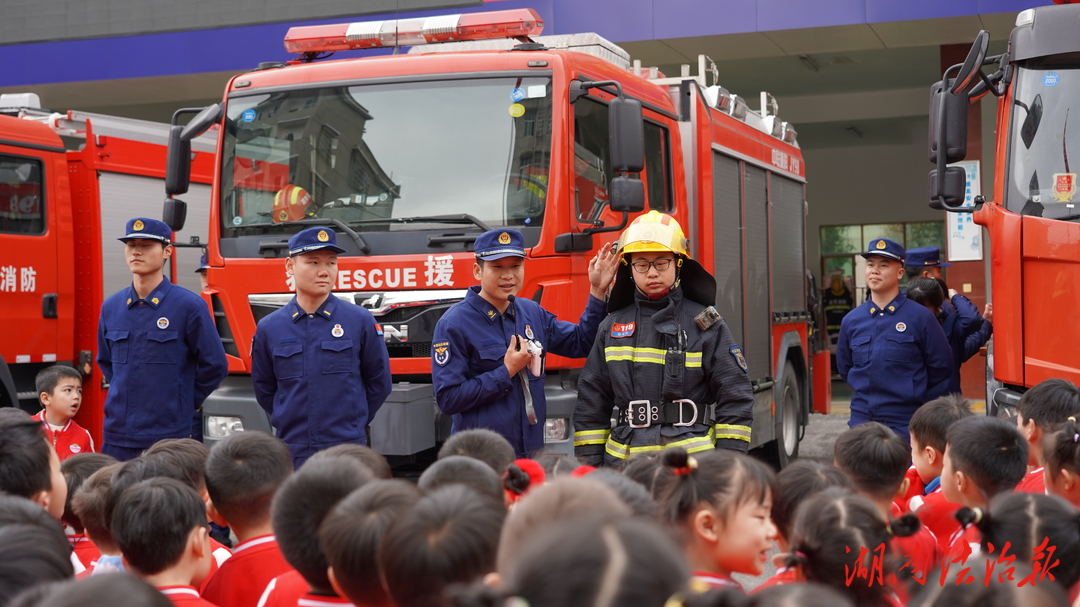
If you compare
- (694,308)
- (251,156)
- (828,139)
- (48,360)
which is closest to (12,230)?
(48,360)

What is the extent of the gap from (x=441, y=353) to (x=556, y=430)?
1.13 m

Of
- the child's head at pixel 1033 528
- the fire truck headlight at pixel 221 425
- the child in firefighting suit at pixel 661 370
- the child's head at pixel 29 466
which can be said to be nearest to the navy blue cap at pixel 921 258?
the child in firefighting suit at pixel 661 370

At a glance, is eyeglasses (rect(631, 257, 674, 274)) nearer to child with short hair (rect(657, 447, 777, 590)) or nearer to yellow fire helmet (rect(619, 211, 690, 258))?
yellow fire helmet (rect(619, 211, 690, 258))

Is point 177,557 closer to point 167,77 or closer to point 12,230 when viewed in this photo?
point 12,230

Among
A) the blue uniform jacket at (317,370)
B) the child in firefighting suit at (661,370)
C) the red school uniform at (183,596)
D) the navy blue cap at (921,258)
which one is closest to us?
the red school uniform at (183,596)

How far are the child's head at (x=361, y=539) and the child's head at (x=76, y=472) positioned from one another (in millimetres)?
1758

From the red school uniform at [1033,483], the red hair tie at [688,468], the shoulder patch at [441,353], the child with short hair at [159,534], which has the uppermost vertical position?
the shoulder patch at [441,353]

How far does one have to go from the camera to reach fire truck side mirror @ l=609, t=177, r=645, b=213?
5.91 m

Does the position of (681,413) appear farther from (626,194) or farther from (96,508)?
(96,508)

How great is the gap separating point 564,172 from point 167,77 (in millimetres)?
11481

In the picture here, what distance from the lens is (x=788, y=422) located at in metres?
9.73

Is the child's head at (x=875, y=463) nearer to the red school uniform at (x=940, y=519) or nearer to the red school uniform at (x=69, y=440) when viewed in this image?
the red school uniform at (x=940, y=519)

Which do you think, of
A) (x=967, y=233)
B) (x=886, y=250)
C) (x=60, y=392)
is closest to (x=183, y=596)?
(x=60, y=392)

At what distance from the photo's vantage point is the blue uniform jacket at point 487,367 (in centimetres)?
481
